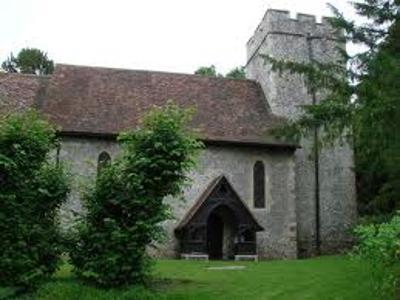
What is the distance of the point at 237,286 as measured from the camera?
48.6 feet

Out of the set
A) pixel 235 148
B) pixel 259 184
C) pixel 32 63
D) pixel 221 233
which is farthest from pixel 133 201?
pixel 32 63

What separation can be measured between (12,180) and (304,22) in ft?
64.3

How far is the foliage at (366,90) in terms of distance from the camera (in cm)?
1612

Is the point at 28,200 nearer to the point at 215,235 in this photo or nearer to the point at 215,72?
the point at 215,235

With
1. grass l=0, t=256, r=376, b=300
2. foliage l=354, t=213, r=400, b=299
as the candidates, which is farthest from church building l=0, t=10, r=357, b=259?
foliage l=354, t=213, r=400, b=299

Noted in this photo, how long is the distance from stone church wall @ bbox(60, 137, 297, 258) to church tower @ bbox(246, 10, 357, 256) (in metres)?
1.42

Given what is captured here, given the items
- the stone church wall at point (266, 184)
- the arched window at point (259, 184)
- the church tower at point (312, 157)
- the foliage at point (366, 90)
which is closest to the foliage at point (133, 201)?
the foliage at point (366, 90)

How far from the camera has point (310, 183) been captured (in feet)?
93.4

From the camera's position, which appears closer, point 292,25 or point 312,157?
point 312,157

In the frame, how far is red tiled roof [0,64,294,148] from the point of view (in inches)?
1019

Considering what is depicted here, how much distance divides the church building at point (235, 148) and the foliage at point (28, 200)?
24.7 ft

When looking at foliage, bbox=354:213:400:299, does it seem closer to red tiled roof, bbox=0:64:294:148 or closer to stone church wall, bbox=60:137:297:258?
red tiled roof, bbox=0:64:294:148

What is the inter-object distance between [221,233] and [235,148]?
3.61 m

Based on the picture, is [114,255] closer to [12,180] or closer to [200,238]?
[12,180]
